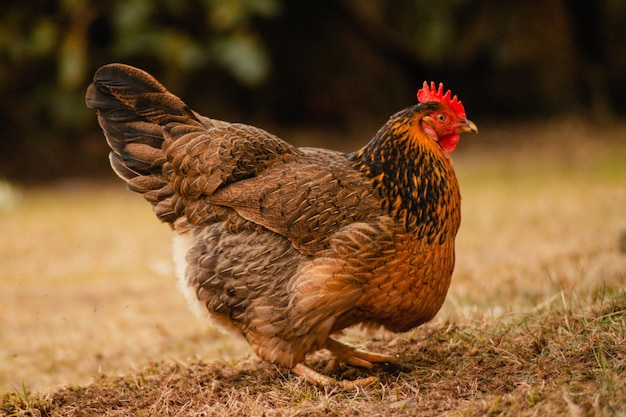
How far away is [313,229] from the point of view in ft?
11.0

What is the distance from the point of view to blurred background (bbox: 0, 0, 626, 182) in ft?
32.2

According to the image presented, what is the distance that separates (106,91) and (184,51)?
5977mm

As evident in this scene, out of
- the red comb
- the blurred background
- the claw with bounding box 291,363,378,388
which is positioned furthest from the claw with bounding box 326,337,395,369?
the blurred background

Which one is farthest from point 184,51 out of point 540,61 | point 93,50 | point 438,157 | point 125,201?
point 438,157

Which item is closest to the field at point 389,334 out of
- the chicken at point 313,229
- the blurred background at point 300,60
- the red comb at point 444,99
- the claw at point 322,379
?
the claw at point 322,379

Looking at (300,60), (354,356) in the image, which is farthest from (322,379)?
(300,60)

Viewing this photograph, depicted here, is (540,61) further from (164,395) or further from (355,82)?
(164,395)

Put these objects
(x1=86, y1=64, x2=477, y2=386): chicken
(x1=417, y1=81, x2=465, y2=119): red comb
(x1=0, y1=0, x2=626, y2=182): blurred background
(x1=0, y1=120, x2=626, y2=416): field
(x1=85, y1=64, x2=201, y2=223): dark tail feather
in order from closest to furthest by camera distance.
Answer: (x1=0, y1=120, x2=626, y2=416): field < (x1=86, y1=64, x2=477, y2=386): chicken < (x1=417, y1=81, x2=465, y2=119): red comb < (x1=85, y1=64, x2=201, y2=223): dark tail feather < (x1=0, y1=0, x2=626, y2=182): blurred background

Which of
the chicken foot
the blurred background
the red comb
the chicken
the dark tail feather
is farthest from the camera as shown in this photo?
the blurred background

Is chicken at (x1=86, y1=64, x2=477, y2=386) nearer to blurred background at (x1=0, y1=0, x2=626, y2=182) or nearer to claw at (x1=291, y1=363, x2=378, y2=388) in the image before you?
claw at (x1=291, y1=363, x2=378, y2=388)

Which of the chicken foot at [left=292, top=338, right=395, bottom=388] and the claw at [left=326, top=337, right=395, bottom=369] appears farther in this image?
the claw at [left=326, top=337, right=395, bottom=369]

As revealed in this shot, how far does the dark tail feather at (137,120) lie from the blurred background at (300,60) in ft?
19.4

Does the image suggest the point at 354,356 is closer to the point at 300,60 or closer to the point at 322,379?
the point at 322,379

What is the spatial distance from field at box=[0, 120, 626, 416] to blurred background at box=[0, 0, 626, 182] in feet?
5.15
